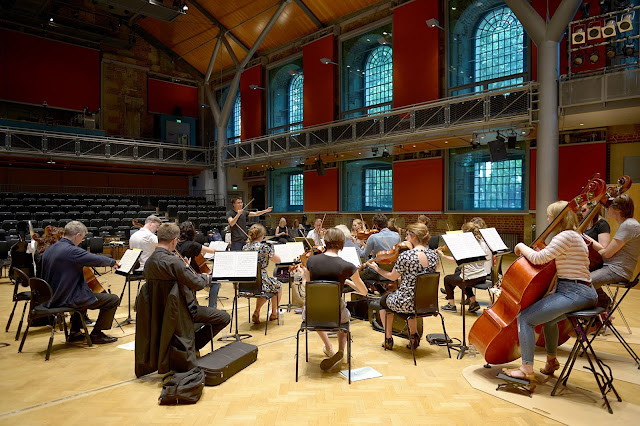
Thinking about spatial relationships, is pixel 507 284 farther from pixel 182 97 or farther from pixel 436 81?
pixel 182 97

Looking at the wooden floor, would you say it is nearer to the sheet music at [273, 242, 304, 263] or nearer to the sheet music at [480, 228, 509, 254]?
the sheet music at [273, 242, 304, 263]

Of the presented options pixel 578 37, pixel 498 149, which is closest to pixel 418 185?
pixel 498 149

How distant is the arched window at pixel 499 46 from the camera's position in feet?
38.6

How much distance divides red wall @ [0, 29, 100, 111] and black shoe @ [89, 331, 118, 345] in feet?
54.9

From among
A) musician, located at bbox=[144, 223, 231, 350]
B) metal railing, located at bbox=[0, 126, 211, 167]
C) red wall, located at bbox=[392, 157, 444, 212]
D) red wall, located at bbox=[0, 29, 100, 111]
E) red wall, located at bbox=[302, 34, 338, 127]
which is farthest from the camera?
red wall, located at bbox=[0, 29, 100, 111]

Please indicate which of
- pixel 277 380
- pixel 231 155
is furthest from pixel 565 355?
pixel 231 155

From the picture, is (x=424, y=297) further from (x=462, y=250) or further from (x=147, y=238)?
(x=147, y=238)

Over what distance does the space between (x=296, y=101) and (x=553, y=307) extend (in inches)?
673

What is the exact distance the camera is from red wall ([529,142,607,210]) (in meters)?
10.0

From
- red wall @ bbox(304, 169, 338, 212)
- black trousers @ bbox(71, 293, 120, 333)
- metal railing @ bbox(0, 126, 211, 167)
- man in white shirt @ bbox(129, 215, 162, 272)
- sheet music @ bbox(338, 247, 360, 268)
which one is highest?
metal railing @ bbox(0, 126, 211, 167)

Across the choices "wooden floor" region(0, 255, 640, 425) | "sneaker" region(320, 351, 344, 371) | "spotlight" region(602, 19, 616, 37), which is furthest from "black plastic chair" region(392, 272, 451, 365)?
"spotlight" region(602, 19, 616, 37)

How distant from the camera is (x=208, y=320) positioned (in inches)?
140

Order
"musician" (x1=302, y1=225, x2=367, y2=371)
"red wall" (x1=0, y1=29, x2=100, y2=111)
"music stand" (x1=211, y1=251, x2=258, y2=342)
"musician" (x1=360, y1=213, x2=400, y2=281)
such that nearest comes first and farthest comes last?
"musician" (x1=302, y1=225, x2=367, y2=371)
"music stand" (x1=211, y1=251, x2=258, y2=342)
"musician" (x1=360, y1=213, x2=400, y2=281)
"red wall" (x1=0, y1=29, x2=100, y2=111)

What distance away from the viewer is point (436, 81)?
12.7 meters
